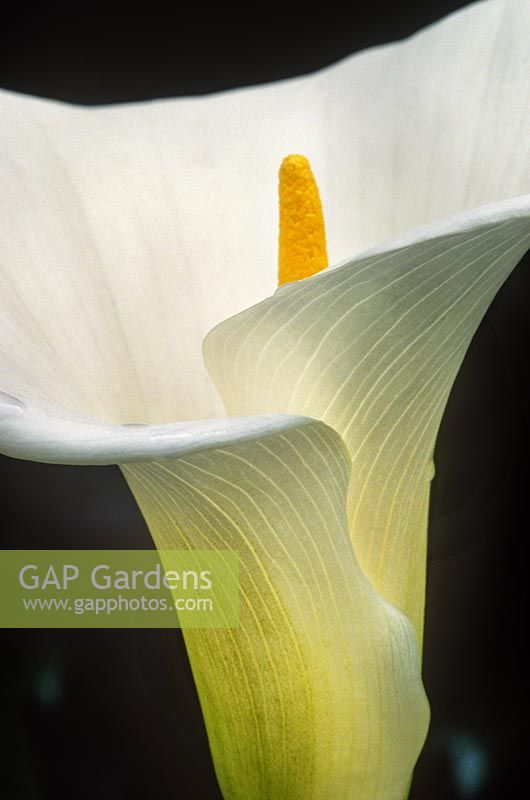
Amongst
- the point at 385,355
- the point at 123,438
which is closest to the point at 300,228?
the point at 385,355

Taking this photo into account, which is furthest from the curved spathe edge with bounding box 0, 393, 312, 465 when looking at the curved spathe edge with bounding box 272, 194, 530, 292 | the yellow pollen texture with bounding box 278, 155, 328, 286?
the yellow pollen texture with bounding box 278, 155, 328, 286

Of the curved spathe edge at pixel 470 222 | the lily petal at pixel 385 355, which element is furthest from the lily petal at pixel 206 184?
the curved spathe edge at pixel 470 222

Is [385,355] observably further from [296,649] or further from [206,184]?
[206,184]

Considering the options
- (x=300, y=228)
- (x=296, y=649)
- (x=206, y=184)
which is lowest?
(x=296, y=649)

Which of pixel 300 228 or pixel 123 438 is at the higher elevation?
pixel 300 228

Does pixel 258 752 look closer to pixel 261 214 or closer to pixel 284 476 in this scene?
pixel 284 476

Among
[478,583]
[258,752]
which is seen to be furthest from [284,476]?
[478,583]

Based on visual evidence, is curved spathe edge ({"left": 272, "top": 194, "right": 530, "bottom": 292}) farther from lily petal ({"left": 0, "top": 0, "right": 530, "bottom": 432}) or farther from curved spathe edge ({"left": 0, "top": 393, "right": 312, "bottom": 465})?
lily petal ({"left": 0, "top": 0, "right": 530, "bottom": 432})
